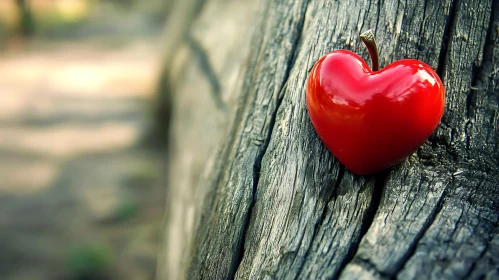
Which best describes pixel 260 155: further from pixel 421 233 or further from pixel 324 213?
pixel 421 233

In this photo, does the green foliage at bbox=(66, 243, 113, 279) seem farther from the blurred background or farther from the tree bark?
the tree bark

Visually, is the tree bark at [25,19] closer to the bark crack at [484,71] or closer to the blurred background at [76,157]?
the blurred background at [76,157]

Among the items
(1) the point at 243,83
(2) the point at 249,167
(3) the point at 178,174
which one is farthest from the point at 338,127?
(3) the point at 178,174

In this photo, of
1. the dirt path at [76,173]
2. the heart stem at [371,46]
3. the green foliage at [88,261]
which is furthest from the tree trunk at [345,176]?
the dirt path at [76,173]

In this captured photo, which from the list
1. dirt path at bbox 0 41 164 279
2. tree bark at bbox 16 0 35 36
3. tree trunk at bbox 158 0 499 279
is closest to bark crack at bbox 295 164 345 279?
tree trunk at bbox 158 0 499 279

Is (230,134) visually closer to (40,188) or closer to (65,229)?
(65,229)
